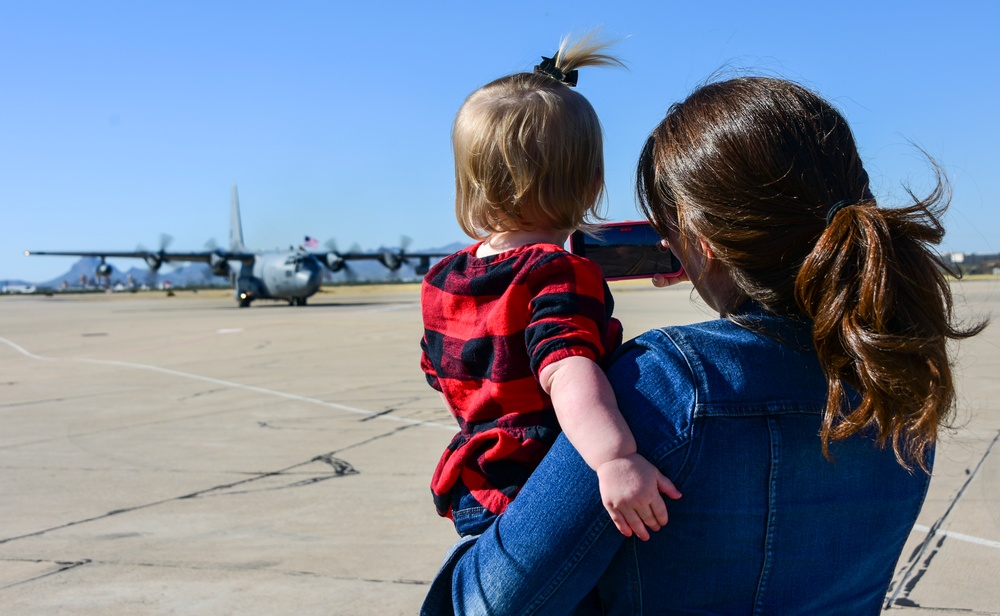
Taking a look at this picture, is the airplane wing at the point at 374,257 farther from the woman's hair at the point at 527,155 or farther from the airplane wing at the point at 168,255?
the woman's hair at the point at 527,155

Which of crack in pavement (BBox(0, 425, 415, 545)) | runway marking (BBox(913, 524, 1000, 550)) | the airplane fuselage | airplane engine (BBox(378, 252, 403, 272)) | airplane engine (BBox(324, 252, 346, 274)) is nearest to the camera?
runway marking (BBox(913, 524, 1000, 550))

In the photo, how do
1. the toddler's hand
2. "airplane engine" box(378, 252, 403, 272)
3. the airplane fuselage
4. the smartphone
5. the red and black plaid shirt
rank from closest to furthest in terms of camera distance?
the toddler's hand
the red and black plaid shirt
the smartphone
the airplane fuselage
"airplane engine" box(378, 252, 403, 272)

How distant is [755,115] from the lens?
1364 mm

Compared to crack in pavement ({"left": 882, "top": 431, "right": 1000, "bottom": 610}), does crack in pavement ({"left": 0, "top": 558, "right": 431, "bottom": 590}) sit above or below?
above

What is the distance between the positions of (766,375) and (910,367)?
20cm

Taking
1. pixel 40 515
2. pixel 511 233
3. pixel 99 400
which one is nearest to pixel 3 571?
pixel 40 515

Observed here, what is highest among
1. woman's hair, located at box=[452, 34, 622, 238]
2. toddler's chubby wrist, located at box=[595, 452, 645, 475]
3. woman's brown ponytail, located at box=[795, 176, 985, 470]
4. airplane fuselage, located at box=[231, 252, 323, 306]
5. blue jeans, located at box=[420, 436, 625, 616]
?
woman's hair, located at box=[452, 34, 622, 238]

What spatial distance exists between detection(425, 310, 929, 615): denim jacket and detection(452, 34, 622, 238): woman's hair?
53 cm

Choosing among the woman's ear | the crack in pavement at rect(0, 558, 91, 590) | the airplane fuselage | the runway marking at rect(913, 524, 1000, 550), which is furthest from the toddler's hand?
the airplane fuselage

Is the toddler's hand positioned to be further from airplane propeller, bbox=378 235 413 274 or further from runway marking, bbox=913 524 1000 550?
airplane propeller, bbox=378 235 413 274

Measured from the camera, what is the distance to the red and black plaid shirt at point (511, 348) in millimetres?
1554

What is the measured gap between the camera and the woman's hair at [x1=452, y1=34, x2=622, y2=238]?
1.79 m

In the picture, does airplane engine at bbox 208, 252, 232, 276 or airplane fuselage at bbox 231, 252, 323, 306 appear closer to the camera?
airplane fuselage at bbox 231, 252, 323, 306

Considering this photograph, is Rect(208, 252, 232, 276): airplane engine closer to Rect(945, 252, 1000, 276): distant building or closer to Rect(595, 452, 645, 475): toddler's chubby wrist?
Rect(945, 252, 1000, 276): distant building
